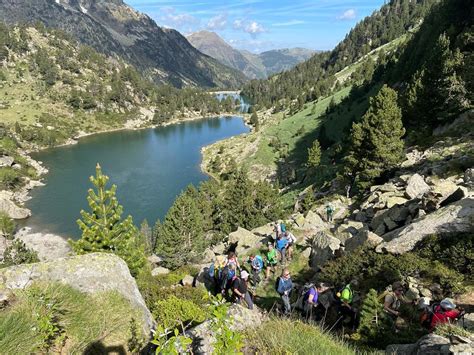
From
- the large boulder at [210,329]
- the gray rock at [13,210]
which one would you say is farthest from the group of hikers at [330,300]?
the gray rock at [13,210]

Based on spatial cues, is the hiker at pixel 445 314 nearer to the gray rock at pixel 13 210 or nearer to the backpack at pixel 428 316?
the backpack at pixel 428 316

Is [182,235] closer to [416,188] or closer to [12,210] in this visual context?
[416,188]

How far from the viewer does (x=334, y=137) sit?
10731 centimetres

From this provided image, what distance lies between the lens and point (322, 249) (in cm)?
2269

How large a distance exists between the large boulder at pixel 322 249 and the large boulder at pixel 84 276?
14.0 meters

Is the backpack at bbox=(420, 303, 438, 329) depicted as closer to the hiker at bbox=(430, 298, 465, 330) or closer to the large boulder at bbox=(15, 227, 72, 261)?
the hiker at bbox=(430, 298, 465, 330)

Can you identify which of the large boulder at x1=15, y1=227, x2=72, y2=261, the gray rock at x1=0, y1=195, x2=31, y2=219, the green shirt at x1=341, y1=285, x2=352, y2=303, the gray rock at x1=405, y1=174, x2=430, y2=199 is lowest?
the large boulder at x1=15, y1=227, x2=72, y2=261

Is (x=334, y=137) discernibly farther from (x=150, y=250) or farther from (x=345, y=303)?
(x=345, y=303)

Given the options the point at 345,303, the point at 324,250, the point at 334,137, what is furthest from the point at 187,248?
the point at 334,137

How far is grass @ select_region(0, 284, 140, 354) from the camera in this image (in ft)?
20.7

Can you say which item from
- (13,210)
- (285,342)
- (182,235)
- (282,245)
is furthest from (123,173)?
(285,342)

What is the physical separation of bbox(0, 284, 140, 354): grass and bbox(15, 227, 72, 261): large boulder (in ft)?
204

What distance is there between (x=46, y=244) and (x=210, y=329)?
77.6 meters

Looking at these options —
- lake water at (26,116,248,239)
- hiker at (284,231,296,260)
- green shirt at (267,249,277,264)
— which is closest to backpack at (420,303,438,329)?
green shirt at (267,249,277,264)
